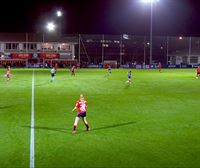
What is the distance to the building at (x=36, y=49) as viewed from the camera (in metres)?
94.0

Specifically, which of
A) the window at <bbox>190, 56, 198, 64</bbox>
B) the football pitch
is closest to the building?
the window at <bbox>190, 56, 198, 64</bbox>

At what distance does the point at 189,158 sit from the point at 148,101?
14.4m

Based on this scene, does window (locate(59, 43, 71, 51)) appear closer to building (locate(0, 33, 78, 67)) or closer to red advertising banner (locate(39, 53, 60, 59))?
building (locate(0, 33, 78, 67))

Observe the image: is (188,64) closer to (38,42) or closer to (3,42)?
(38,42)

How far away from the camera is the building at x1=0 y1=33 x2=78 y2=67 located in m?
94.0

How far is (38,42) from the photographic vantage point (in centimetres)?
9719

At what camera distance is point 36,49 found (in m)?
97.3

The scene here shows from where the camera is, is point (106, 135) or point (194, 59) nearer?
point (106, 135)

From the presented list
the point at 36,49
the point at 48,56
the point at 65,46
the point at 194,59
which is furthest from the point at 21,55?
the point at 194,59

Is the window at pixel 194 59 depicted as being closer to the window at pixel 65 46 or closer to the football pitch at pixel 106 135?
the window at pixel 65 46

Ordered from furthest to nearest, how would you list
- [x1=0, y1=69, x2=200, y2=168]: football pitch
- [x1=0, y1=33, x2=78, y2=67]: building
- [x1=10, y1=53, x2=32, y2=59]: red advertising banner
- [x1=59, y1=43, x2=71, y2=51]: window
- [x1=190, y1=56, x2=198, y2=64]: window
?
[x1=190, y1=56, x2=198, y2=64]: window → [x1=59, y1=43, x2=71, y2=51]: window → [x1=0, y1=33, x2=78, y2=67]: building → [x1=10, y1=53, x2=32, y2=59]: red advertising banner → [x1=0, y1=69, x2=200, y2=168]: football pitch

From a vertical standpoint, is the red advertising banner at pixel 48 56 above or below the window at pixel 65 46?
below

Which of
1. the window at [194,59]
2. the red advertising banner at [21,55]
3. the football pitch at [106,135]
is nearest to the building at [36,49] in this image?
the red advertising banner at [21,55]

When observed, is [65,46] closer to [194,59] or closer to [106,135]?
[194,59]
